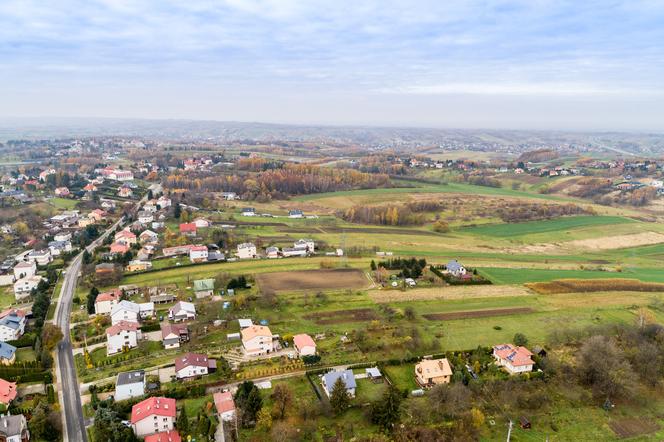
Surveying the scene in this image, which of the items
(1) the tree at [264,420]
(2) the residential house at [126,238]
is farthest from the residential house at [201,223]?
(1) the tree at [264,420]

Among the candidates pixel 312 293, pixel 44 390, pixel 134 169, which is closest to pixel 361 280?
pixel 312 293

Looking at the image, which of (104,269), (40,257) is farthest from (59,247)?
(104,269)

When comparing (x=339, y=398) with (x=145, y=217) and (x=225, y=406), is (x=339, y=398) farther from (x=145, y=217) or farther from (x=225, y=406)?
(x=145, y=217)

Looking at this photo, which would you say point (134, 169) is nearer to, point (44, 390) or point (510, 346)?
point (44, 390)

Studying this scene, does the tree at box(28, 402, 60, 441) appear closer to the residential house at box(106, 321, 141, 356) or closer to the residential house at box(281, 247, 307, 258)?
the residential house at box(106, 321, 141, 356)

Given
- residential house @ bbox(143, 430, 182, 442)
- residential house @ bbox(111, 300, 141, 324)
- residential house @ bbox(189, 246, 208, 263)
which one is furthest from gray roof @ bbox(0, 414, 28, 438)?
residential house @ bbox(189, 246, 208, 263)

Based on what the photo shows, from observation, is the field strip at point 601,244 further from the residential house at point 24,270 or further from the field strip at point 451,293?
the residential house at point 24,270

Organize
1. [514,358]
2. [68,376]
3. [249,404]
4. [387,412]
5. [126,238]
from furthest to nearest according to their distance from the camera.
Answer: [126,238] < [514,358] < [68,376] < [249,404] < [387,412]
